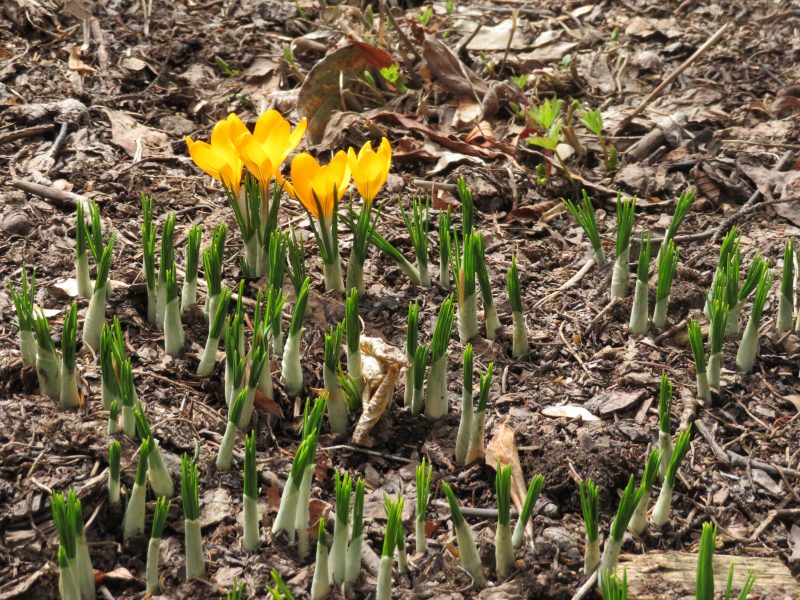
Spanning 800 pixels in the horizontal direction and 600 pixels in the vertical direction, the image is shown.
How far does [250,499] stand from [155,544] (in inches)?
8.0

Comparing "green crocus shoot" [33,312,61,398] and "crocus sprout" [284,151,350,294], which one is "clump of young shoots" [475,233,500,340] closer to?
"crocus sprout" [284,151,350,294]

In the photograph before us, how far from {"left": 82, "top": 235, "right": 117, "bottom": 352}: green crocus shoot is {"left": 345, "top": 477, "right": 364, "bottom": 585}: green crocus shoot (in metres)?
0.89

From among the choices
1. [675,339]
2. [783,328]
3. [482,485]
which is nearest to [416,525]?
[482,485]

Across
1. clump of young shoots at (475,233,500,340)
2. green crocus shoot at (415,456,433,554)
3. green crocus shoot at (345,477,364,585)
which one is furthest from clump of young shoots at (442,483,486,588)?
clump of young shoots at (475,233,500,340)

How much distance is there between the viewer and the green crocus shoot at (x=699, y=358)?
2.22 m

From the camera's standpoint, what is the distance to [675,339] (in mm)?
2709

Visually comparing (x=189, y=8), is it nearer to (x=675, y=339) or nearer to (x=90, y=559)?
(x=675, y=339)

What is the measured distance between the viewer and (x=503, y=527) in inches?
74.6

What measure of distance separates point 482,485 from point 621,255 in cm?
88

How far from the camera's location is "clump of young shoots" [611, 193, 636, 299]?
2596mm

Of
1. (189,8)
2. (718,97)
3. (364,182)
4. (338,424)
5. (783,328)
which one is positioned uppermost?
(189,8)

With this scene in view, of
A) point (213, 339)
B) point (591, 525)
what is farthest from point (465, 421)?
point (213, 339)

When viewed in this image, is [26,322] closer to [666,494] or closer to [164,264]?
[164,264]

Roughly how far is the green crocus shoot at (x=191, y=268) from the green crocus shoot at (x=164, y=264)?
0.15ft
